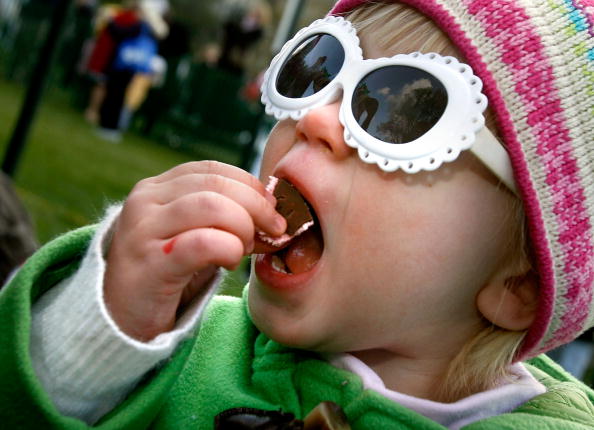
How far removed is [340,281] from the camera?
1.47m

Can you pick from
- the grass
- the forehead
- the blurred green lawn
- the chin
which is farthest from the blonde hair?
the grass

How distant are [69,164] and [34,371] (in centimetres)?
576

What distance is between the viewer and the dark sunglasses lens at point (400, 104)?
4.84 ft

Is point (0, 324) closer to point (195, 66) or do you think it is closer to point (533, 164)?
point (533, 164)

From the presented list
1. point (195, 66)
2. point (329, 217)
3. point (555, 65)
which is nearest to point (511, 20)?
point (555, 65)

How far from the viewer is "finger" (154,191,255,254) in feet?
Answer: 4.42

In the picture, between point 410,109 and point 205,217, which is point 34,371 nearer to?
point 205,217

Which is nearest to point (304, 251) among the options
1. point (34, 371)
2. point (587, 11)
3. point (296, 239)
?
point (296, 239)

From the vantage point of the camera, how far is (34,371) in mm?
1400

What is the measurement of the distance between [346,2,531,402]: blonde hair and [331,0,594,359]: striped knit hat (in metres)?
0.03

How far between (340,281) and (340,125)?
278 mm

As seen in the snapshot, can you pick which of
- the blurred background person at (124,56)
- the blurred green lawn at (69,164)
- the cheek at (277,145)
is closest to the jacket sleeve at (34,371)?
the cheek at (277,145)

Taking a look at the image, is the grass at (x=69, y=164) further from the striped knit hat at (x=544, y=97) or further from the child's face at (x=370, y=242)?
the striped knit hat at (x=544, y=97)

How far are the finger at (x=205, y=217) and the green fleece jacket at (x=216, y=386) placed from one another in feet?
0.82
